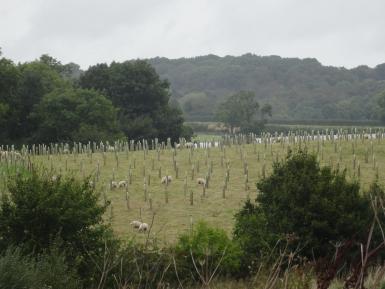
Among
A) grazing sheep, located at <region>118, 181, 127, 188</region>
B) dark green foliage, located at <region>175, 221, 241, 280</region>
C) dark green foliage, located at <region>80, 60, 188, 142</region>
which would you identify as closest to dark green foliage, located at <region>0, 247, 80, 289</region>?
dark green foliage, located at <region>175, 221, 241, 280</region>

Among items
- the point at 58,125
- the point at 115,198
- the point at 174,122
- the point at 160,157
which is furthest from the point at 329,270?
the point at 174,122

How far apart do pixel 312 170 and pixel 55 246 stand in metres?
7.43

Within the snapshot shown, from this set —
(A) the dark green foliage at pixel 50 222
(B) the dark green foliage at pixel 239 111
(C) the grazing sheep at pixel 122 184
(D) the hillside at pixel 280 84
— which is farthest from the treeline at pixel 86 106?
(D) the hillside at pixel 280 84

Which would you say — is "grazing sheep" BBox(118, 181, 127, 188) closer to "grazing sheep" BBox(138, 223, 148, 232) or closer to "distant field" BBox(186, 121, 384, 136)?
"grazing sheep" BBox(138, 223, 148, 232)

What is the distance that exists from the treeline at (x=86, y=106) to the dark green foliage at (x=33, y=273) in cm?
3461

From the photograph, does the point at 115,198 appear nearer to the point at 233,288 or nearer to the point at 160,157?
the point at 160,157

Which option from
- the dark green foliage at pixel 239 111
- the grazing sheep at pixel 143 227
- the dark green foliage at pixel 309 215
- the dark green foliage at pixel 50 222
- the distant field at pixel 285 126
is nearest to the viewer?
the dark green foliage at pixel 50 222

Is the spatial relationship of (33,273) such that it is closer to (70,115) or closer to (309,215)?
(309,215)

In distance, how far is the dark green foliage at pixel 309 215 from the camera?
48.6 feet

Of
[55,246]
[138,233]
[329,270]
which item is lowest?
[138,233]

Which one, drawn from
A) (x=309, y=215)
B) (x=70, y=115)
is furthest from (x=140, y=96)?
(x=309, y=215)

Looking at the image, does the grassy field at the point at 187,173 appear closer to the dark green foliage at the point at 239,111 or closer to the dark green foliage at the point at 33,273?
the dark green foliage at the point at 33,273

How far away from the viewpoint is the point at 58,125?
47000mm

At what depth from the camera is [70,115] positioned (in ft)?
154
